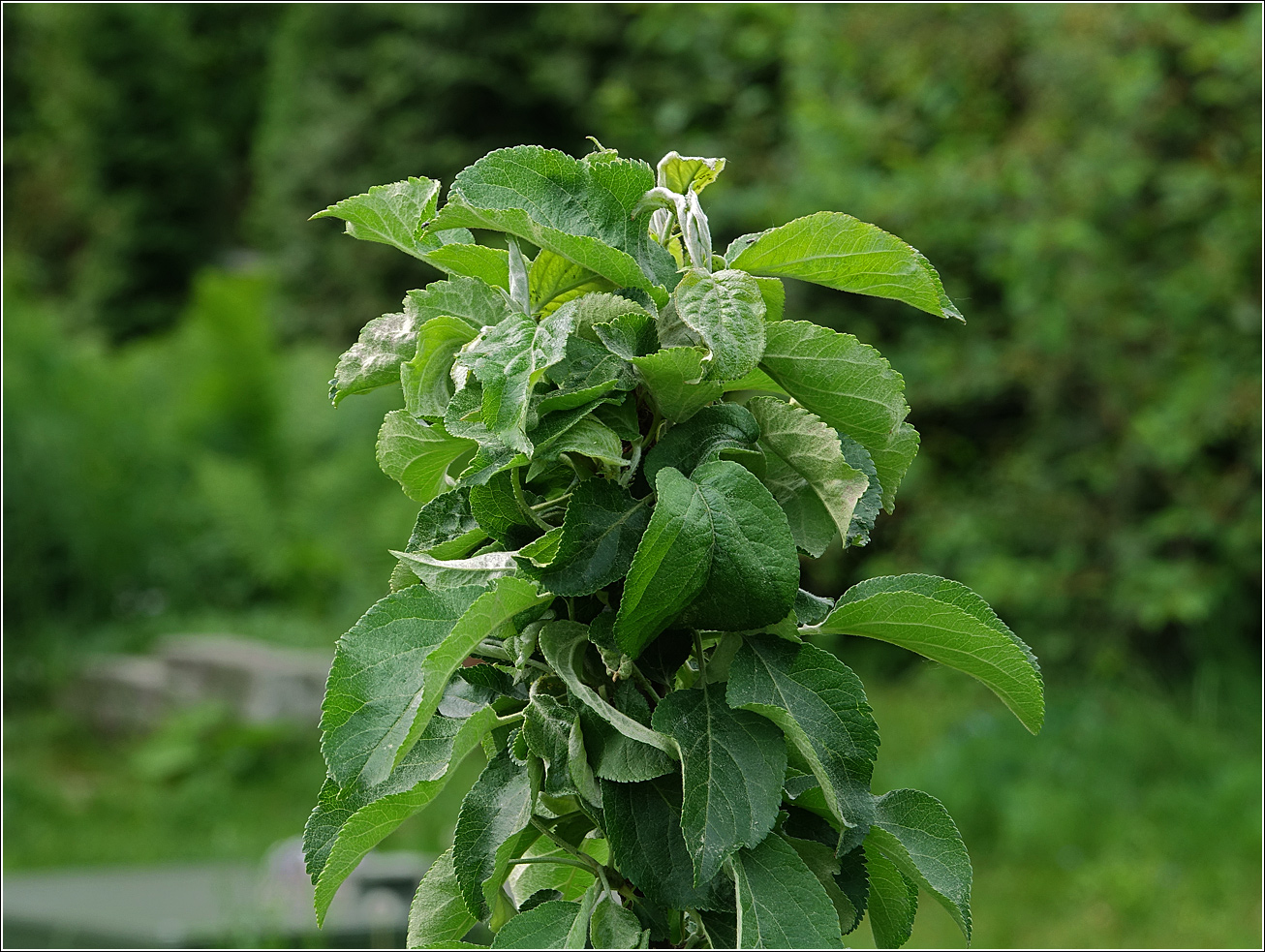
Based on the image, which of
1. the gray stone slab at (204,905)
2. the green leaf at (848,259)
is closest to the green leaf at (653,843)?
the green leaf at (848,259)

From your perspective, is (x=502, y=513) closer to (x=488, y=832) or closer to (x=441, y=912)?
(x=488, y=832)

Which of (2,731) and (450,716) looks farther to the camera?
(2,731)

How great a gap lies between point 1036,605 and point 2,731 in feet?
13.1

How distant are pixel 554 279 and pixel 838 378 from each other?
0.20 m

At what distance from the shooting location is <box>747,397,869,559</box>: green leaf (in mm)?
771

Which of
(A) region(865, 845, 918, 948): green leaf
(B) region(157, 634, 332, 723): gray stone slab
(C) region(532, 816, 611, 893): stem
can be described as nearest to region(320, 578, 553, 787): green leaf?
(C) region(532, 816, 611, 893): stem

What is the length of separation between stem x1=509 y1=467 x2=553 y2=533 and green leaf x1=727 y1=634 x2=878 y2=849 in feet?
0.49

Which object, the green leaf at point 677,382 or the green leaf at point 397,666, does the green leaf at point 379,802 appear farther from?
the green leaf at point 677,382

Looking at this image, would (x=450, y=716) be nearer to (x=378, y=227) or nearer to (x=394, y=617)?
(x=394, y=617)

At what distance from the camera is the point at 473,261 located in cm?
81

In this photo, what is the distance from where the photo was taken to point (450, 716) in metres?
0.79

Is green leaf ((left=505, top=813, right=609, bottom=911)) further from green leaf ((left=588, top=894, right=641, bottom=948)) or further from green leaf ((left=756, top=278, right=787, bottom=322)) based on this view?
green leaf ((left=756, top=278, right=787, bottom=322))

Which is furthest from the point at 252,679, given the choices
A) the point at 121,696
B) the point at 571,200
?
the point at 571,200

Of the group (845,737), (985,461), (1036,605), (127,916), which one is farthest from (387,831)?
(985,461)
